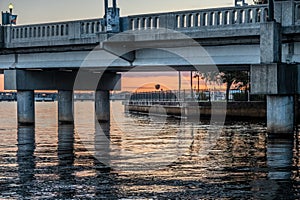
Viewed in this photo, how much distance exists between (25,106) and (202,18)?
21133 mm

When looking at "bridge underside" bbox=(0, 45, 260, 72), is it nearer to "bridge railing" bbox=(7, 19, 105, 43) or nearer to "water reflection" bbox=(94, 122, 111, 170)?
"bridge railing" bbox=(7, 19, 105, 43)

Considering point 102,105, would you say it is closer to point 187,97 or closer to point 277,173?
point 187,97

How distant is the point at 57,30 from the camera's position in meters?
54.4

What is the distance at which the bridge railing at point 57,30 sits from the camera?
2018 inches

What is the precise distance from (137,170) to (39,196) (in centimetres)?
601

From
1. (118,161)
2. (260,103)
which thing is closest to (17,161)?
(118,161)

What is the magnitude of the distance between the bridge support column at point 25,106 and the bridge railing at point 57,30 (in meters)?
4.76

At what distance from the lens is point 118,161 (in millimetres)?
27328

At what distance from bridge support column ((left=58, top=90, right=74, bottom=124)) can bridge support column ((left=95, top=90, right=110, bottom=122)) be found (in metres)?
3.18

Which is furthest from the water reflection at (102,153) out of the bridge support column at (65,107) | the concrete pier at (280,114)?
the bridge support column at (65,107)

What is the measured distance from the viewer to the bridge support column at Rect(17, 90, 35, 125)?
59312 mm

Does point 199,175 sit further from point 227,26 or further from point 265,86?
point 227,26

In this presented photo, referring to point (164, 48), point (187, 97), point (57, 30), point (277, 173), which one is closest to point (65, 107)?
point (57, 30)

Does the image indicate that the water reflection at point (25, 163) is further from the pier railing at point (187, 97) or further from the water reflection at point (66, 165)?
the pier railing at point (187, 97)
